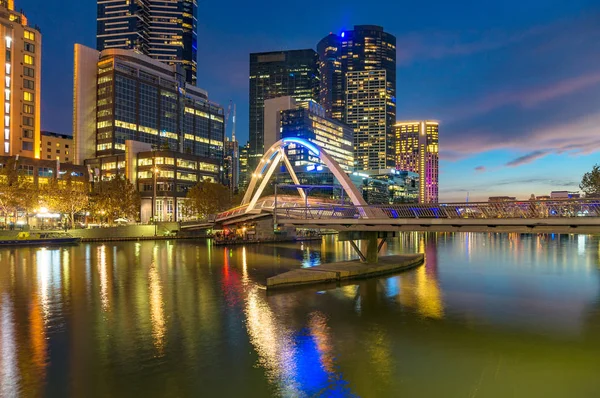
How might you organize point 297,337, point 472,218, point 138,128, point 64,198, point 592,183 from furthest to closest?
point 138,128 → point 64,198 → point 592,183 → point 472,218 → point 297,337

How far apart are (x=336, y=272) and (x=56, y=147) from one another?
182196mm

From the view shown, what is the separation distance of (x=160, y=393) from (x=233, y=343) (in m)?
5.83

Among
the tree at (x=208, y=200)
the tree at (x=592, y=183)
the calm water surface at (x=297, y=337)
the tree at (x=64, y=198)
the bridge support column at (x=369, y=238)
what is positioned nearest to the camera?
the calm water surface at (x=297, y=337)

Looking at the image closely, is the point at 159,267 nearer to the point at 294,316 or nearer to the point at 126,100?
the point at 294,316

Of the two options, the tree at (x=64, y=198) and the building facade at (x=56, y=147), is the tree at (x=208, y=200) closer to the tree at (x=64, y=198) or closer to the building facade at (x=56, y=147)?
the tree at (x=64, y=198)

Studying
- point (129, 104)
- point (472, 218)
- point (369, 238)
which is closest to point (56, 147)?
point (129, 104)

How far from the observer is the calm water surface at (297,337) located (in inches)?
618

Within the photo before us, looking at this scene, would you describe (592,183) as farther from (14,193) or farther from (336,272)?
(14,193)

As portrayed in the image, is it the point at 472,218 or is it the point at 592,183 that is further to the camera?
the point at 592,183

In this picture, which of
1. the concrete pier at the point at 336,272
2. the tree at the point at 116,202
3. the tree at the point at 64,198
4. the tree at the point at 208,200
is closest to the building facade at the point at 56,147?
the tree at the point at 116,202

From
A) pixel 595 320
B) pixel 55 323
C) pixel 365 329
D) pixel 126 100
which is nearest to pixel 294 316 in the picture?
pixel 365 329

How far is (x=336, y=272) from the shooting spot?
37719 mm

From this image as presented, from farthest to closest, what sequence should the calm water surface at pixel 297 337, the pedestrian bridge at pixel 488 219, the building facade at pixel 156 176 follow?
the building facade at pixel 156 176, the pedestrian bridge at pixel 488 219, the calm water surface at pixel 297 337

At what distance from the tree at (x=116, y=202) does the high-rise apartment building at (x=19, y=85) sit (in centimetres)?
2313
